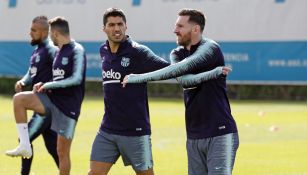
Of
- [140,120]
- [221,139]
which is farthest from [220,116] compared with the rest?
[140,120]

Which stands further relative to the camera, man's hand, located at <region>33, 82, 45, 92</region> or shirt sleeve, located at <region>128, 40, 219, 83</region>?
man's hand, located at <region>33, 82, 45, 92</region>

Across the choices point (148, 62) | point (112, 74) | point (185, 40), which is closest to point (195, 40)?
point (185, 40)

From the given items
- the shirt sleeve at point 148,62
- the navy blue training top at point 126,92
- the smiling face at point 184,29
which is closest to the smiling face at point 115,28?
the navy blue training top at point 126,92

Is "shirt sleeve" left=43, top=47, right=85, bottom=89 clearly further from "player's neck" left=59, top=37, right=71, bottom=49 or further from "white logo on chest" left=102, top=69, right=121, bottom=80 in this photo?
"white logo on chest" left=102, top=69, right=121, bottom=80

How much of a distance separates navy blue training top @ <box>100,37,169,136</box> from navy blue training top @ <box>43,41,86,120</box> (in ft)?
6.60

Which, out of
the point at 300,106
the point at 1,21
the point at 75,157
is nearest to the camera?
the point at 75,157

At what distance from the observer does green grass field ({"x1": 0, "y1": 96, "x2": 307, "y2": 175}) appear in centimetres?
1365

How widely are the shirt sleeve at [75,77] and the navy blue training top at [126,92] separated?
1.99 metres

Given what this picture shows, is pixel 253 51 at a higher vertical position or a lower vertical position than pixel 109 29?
lower

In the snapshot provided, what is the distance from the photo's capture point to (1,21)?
32938 mm

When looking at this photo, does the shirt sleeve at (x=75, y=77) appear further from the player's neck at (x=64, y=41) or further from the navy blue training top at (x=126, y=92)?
the navy blue training top at (x=126, y=92)

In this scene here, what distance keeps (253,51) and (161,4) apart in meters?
3.82

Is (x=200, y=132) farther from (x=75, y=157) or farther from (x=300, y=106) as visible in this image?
(x=300, y=106)

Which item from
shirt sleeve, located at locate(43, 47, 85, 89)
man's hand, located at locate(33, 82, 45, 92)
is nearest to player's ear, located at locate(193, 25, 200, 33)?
shirt sleeve, located at locate(43, 47, 85, 89)
